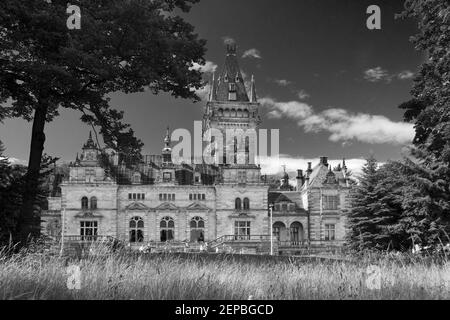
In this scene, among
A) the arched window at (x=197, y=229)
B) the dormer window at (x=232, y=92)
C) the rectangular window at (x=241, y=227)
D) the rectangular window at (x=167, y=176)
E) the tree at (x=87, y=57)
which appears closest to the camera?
the tree at (x=87, y=57)

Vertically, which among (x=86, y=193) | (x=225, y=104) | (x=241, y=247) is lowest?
(x=241, y=247)

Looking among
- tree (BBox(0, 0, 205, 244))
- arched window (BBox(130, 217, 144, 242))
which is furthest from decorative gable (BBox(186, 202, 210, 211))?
tree (BBox(0, 0, 205, 244))

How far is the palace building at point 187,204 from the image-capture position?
48.1 m

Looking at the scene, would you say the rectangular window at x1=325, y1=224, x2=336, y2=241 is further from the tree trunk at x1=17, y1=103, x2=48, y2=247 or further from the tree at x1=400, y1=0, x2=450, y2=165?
the tree trunk at x1=17, y1=103, x2=48, y2=247

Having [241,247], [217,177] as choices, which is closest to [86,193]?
[217,177]

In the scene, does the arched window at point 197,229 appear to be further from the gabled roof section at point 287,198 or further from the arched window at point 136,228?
the gabled roof section at point 287,198

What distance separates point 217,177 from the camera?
2020 inches

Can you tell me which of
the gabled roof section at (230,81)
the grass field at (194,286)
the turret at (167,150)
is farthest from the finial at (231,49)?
the grass field at (194,286)

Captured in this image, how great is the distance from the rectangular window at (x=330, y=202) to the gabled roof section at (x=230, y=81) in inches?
814

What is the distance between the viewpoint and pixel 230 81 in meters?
67.1

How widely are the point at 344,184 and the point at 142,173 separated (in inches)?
876
